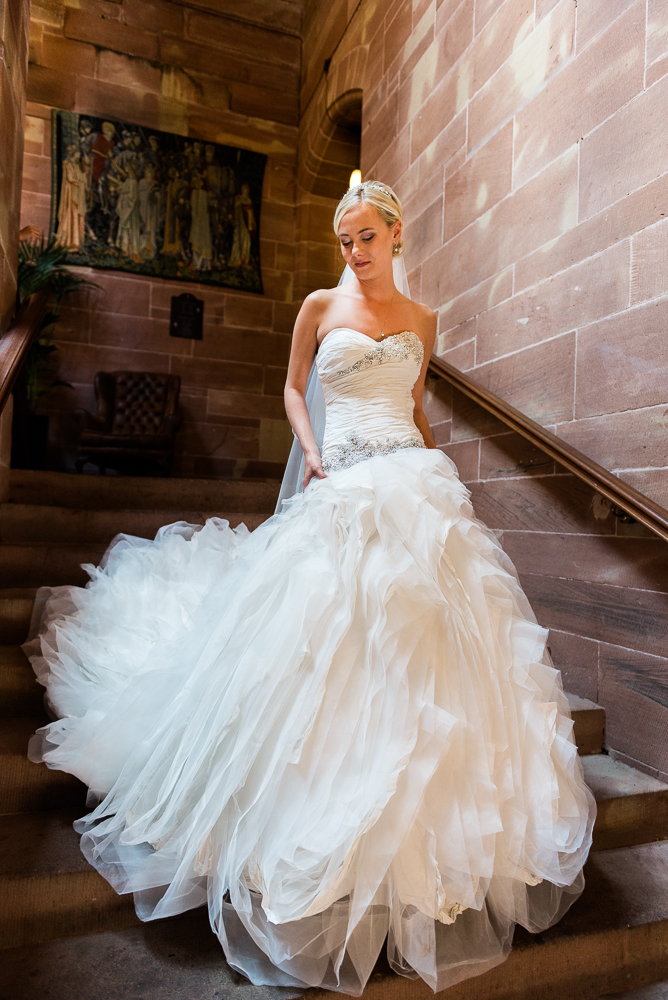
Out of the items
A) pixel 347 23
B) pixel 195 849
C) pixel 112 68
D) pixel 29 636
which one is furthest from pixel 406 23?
pixel 195 849

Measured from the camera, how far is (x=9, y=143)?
2670mm

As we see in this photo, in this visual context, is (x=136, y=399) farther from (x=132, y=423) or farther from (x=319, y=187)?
(x=319, y=187)

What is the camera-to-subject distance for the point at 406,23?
12.9 ft

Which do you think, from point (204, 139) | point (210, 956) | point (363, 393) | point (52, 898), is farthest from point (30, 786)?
point (204, 139)

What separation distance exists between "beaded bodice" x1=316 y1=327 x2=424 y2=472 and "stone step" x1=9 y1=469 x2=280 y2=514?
1.97 m

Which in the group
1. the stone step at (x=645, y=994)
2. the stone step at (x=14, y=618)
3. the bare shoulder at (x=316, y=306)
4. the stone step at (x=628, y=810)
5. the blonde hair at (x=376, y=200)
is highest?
the blonde hair at (x=376, y=200)

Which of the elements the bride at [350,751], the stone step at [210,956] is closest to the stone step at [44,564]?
the bride at [350,751]

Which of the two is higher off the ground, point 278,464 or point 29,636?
point 278,464

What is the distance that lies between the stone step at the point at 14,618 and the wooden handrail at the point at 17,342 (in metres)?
0.69

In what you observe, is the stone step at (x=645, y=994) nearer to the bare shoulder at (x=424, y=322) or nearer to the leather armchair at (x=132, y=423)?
the bare shoulder at (x=424, y=322)

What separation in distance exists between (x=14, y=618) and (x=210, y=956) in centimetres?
142

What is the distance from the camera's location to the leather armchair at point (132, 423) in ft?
16.5

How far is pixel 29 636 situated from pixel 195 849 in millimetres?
1290

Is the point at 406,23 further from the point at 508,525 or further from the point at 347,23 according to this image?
the point at 508,525
